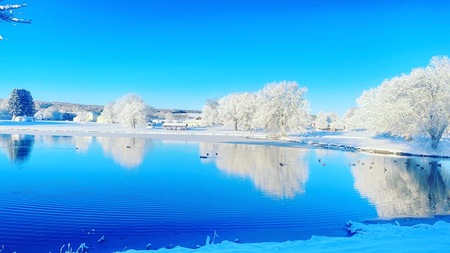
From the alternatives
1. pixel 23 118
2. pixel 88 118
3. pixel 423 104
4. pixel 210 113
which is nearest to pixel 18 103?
pixel 23 118

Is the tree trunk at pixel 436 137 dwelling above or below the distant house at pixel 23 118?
below

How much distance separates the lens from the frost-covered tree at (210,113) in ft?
456

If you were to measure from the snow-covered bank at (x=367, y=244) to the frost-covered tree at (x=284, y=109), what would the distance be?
60.5m

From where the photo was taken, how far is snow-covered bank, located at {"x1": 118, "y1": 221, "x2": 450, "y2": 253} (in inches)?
389

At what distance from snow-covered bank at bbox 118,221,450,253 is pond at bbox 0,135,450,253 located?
4.70ft

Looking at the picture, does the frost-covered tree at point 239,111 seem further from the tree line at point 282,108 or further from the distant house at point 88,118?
the distant house at point 88,118

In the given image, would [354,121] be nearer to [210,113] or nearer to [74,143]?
[210,113]

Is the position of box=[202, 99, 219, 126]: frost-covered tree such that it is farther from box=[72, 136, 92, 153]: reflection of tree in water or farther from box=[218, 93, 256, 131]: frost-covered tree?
box=[72, 136, 92, 153]: reflection of tree in water

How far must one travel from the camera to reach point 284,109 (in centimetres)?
7219

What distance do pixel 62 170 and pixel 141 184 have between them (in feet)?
29.3

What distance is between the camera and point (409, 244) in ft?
33.5

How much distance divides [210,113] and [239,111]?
38.6 metres

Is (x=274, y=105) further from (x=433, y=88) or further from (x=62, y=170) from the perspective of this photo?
(x=62, y=170)

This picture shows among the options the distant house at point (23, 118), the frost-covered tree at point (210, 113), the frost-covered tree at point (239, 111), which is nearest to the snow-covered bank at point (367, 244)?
the frost-covered tree at point (239, 111)
